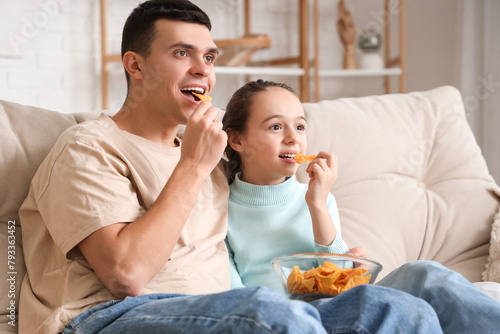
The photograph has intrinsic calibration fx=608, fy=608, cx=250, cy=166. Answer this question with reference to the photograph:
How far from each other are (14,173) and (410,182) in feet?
3.66

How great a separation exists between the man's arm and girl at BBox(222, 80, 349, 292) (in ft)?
0.94

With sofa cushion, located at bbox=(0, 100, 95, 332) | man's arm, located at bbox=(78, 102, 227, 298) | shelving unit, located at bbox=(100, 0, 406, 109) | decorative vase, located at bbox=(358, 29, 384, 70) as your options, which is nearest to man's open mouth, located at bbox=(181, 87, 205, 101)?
man's arm, located at bbox=(78, 102, 227, 298)

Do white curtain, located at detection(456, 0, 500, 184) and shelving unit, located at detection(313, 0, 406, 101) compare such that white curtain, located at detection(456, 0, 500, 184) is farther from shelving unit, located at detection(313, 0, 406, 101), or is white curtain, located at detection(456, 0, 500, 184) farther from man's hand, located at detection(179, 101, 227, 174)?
man's hand, located at detection(179, 101, 227, 174)

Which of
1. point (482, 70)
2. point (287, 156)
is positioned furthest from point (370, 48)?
point (287, 156)

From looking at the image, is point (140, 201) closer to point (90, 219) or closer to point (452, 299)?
point (90, 219)

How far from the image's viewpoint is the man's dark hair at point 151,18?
142cm

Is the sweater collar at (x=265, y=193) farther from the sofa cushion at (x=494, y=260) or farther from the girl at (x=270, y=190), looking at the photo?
the sofa cushion at (x=494, y=260)

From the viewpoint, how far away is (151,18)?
1.42 meters

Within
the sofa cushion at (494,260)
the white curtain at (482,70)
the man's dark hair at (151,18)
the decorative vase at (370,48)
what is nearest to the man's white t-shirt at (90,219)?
the man's dark hair at (151,18)

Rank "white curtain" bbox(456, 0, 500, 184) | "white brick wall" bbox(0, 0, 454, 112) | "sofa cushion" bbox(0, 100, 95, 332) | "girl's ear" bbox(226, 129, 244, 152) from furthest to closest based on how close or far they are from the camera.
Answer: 1. "white curtain" bbox(456, 0, 500, 184)
2. "white brick wall" bbox(0, 0, 454, 112)
3. "girl's ear" bbox(226, 129, 244, 152)
4. "sofa cushion" bbox(0, 100, 95, 332)

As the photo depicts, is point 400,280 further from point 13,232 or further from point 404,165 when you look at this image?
point 13,232

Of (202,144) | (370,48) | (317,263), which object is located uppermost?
(370,48)

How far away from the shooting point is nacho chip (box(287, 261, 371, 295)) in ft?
3.74

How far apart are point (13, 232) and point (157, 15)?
598 millimetres
